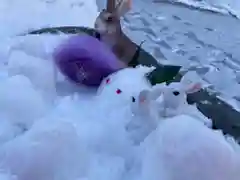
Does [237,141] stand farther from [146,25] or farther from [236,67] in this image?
[146,25]

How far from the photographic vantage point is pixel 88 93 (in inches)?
32.2

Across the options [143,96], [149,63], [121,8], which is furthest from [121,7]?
[143,96]

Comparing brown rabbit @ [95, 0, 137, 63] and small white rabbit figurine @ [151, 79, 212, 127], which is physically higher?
small white rabbit figurine @ [151, 79, 212, 127]

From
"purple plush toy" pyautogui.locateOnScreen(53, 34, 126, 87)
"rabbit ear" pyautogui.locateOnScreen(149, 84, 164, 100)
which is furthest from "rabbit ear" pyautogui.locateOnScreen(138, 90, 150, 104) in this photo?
"purple plush toy" pyautogui.locateOnScreen(53, 34, 126, 87)

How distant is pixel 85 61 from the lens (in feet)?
2.64

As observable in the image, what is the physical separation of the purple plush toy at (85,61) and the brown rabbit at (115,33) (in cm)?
7

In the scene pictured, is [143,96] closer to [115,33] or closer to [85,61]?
[85,61]

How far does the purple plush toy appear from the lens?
0.81 metres

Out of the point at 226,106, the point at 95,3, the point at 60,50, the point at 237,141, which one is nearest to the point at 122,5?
the point at 60,50

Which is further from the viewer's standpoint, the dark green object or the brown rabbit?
the brown rabbit

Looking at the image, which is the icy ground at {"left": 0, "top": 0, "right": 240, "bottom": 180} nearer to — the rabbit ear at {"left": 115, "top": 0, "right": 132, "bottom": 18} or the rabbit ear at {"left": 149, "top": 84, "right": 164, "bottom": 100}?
the rabbit ear at {"left": 149, "top": 84, "right": 164, "bottom": 100}

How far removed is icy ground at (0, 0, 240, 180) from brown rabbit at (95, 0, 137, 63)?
103 millimetres

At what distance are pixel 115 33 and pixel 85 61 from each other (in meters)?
0.15

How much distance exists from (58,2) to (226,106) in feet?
3.47
